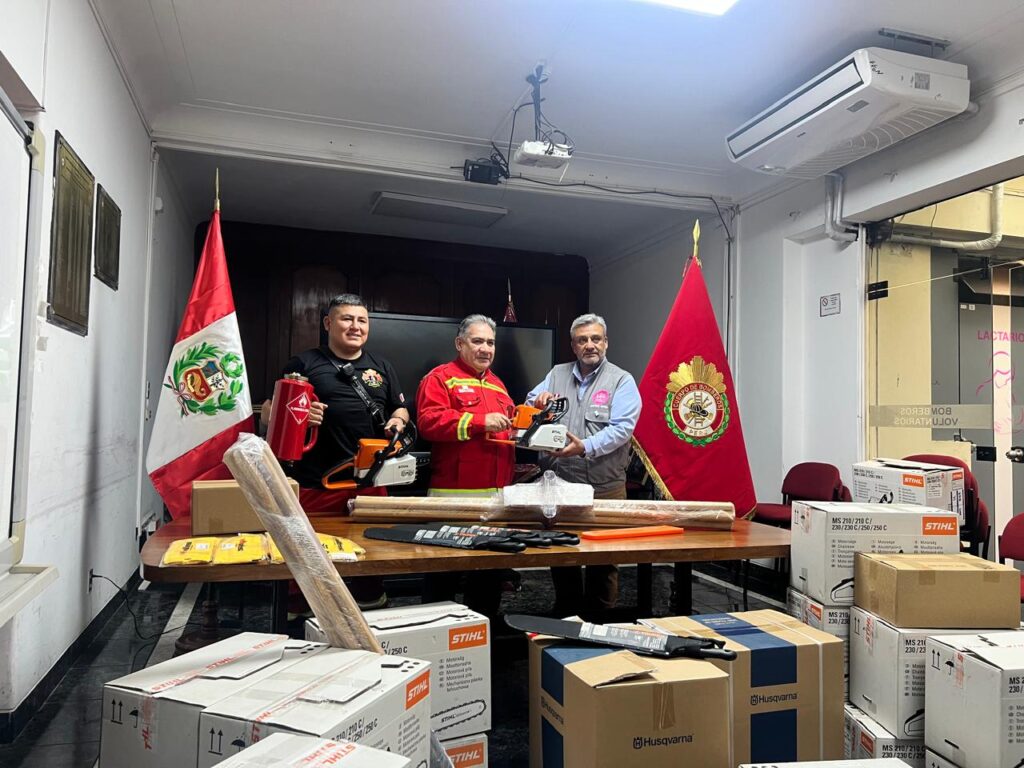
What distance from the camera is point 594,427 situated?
10.4 feet

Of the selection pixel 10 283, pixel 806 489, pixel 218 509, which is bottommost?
pixel 806 489

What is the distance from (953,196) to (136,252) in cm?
413

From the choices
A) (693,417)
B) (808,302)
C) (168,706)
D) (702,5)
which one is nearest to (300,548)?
(168,706)

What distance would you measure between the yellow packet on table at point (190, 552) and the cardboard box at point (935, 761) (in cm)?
180

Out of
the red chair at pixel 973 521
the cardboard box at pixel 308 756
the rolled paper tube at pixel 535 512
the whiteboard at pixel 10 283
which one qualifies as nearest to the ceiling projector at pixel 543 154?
the rolled paper tube at pixel 535 512

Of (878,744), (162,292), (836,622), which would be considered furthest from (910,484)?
(162,292)

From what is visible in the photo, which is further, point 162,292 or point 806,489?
point 162,292

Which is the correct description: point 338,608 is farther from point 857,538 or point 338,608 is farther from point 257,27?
point 257,27

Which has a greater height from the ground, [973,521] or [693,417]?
[693,417]

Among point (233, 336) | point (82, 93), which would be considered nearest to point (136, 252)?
point (233, 336)

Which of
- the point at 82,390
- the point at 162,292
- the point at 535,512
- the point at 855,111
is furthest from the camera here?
the point at 162,292

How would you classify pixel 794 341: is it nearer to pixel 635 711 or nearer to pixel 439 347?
pixel 439 347

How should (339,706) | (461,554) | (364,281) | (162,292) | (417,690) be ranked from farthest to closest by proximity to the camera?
(364,281) → (162,292) → (461,554) → (417,690) → (339,706)

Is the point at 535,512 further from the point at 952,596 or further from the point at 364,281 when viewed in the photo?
the point at 364,281
